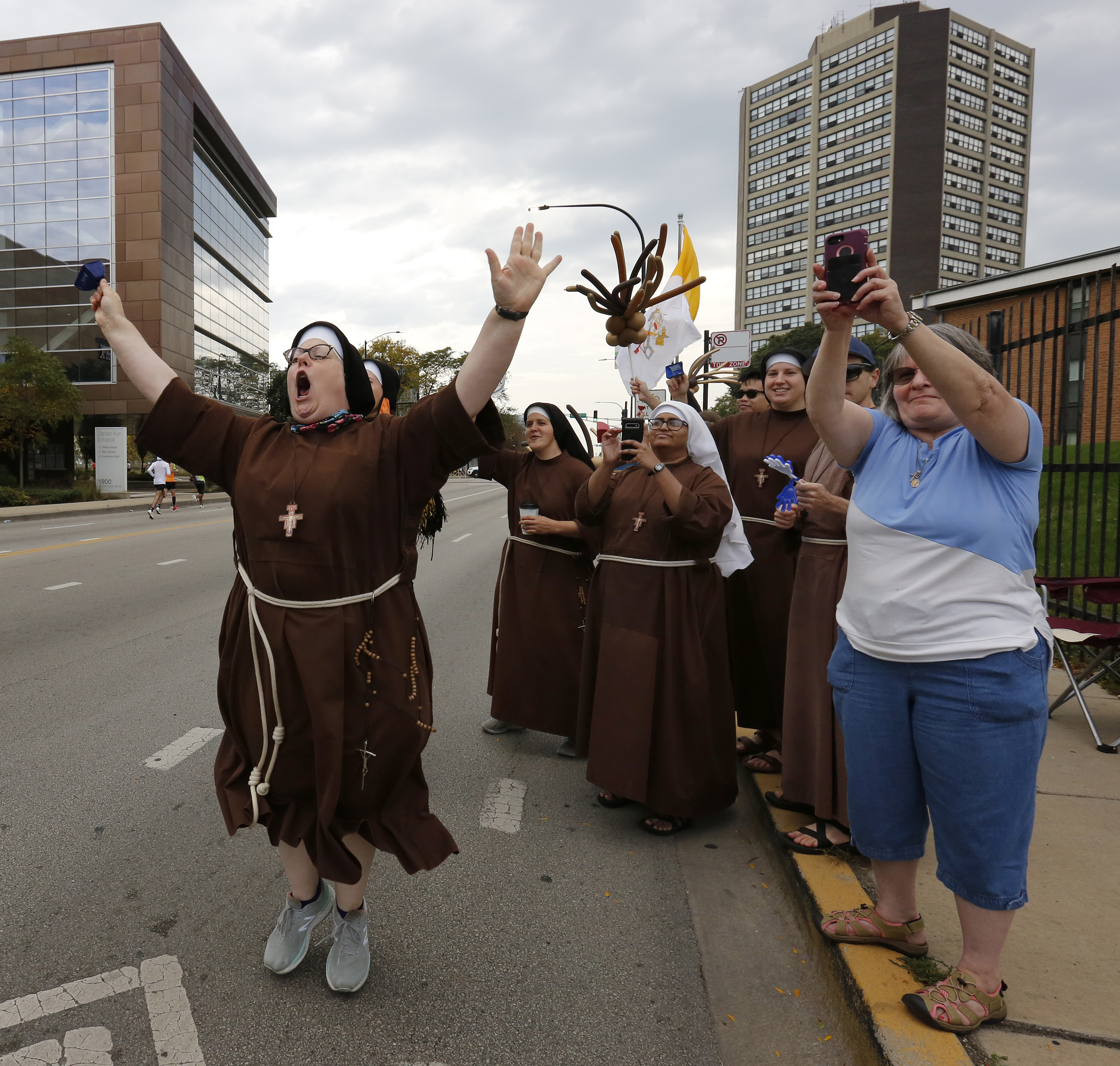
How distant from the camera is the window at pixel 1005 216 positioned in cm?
10019

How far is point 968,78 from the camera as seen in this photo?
97438mm

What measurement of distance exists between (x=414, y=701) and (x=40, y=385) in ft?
115

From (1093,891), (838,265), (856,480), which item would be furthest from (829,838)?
(838,265)

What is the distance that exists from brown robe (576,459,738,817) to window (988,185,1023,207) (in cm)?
11590

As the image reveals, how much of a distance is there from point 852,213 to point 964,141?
1430 cm

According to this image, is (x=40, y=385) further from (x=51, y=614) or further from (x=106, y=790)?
(x=106, y=790)

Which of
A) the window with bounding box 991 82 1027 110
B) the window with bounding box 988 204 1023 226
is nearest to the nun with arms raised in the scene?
the window with bounding box 988 204 1023 226

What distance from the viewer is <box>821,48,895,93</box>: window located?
318 feet

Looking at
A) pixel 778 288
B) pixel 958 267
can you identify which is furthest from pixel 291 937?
pixel 778 288

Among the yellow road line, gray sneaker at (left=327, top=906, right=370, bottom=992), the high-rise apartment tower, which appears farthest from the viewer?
the high-rise apartment tower

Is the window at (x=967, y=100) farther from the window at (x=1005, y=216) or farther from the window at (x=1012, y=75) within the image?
the window at (x=1005, y=216)

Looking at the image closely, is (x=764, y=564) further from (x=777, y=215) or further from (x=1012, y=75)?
(x=1012, y=75)

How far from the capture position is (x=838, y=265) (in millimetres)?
2051

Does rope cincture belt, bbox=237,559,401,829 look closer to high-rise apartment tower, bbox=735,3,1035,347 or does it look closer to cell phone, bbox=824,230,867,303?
cell phone, bbox=824,230,867,303
